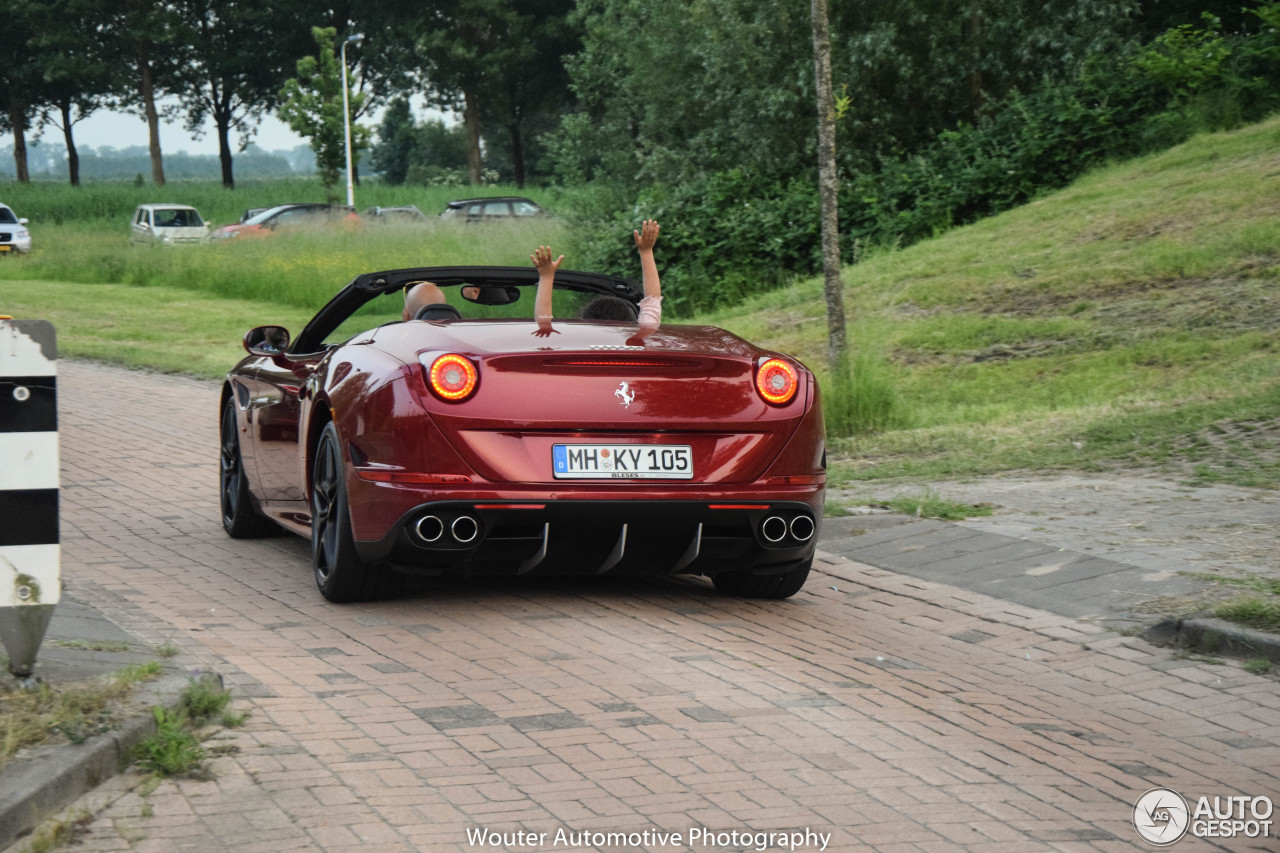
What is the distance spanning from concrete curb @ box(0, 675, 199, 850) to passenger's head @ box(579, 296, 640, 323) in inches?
125

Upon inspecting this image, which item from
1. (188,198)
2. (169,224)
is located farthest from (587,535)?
(188,198)

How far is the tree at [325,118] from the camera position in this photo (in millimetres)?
52031

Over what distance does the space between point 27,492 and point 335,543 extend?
1900 mm

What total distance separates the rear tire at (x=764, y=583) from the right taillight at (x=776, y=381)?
2.59ft

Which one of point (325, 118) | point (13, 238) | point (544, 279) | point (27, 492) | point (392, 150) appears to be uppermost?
point (392, 150)

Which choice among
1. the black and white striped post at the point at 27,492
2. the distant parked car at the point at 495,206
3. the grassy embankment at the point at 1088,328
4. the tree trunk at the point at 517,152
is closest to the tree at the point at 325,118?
the distant parked car at the point at 495,206

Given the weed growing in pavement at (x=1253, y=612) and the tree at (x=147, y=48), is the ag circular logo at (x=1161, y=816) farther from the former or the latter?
the tree at (x=147, y=48)

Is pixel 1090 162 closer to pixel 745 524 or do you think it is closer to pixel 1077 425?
pixel 1077 425

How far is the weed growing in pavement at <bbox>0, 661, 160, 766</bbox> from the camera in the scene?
4.10 m

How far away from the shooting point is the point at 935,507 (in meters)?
8.63

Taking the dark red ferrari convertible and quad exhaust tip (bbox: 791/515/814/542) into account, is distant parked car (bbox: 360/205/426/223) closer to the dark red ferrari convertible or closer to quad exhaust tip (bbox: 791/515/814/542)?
the dark red ferrari convertible

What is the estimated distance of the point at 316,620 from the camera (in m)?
6.19

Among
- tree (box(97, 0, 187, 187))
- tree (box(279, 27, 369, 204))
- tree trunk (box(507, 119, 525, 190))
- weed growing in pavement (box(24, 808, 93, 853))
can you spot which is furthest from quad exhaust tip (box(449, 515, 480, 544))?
tree trunk (box(507, 119, 525, 190))

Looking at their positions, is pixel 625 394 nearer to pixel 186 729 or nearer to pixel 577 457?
pixel 577 457
